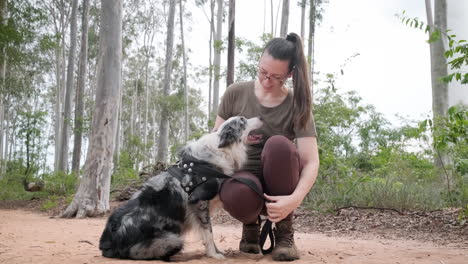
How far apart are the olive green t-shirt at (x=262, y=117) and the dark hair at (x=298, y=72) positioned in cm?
12

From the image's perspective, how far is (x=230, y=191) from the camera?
3.17 metres

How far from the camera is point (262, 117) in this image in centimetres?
358

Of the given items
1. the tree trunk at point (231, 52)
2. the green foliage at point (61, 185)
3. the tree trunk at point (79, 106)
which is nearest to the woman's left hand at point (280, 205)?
the tree trunk at point (231, 52)

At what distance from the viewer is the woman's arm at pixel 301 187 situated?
3.04 m

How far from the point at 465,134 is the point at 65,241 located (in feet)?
15.6

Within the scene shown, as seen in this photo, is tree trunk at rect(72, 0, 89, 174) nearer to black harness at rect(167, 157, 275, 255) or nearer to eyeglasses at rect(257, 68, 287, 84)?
black harness at rect(167, 157, 275, 255)

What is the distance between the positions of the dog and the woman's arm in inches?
Result: 16.5

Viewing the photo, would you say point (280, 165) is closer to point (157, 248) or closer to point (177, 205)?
point (177, 205)

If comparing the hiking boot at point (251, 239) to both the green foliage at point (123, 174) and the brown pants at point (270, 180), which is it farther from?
the green foliage at point (123, 174)

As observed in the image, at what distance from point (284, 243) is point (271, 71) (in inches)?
53.2

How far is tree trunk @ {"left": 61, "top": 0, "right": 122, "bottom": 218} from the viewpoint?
28.0ft

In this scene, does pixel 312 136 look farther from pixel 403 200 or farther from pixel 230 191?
pixel 403 200

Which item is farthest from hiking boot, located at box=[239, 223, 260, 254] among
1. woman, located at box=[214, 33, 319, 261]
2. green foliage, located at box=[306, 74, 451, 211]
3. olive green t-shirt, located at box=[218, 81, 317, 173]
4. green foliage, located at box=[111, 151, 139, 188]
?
green foliage, located at box=[111, 151, 139, 188]

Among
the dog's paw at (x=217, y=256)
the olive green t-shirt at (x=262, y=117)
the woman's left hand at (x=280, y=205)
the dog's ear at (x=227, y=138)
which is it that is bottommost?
the dog's paw at (x=217, y=256)
